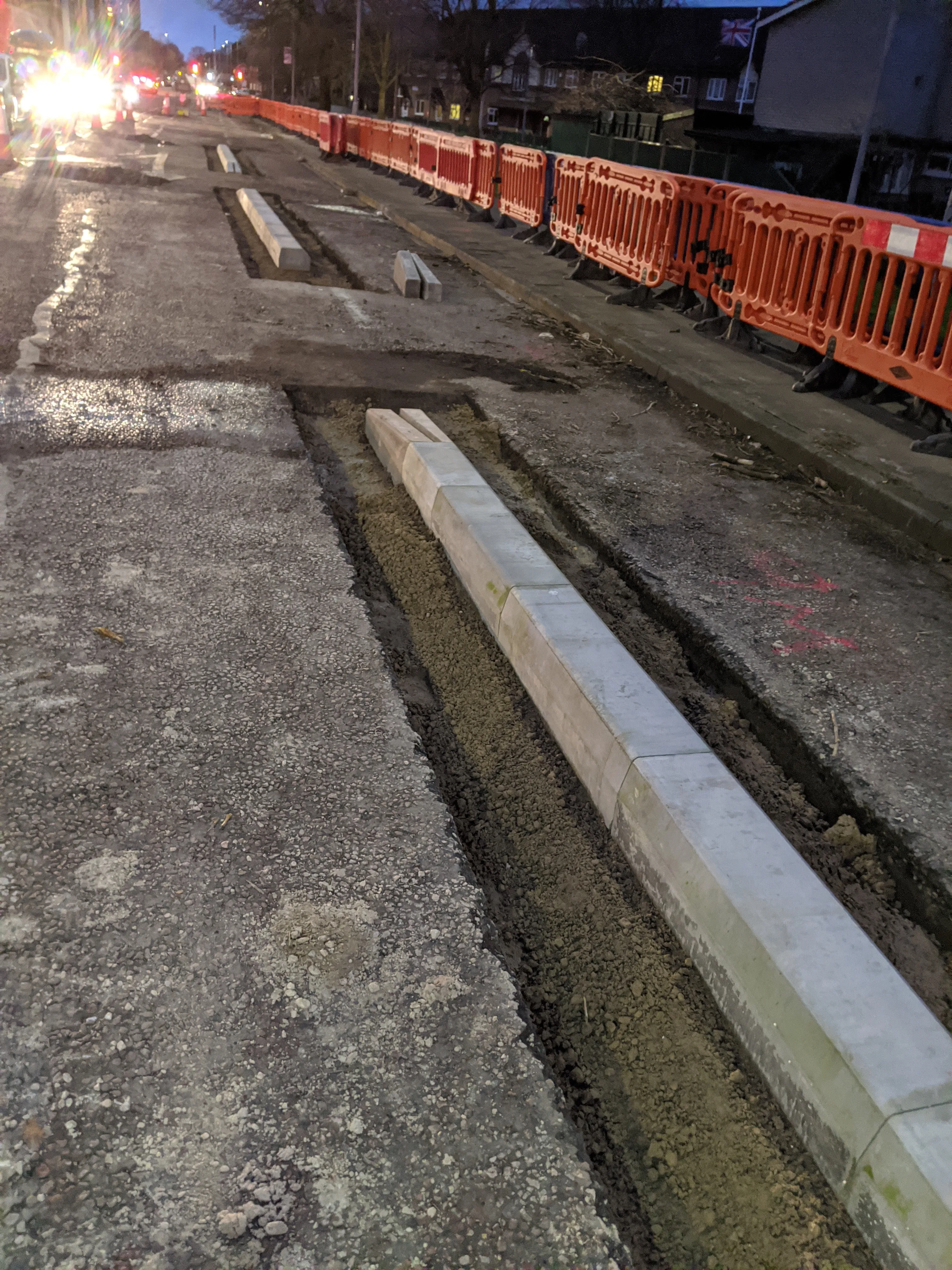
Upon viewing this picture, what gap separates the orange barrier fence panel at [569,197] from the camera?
1270 cm

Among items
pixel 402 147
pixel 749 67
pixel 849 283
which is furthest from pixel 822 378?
pixel 749 67

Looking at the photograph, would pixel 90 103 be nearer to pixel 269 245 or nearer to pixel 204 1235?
pixel 269 245

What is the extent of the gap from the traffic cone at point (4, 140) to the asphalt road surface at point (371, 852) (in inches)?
735

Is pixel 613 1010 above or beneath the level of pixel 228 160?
beneath

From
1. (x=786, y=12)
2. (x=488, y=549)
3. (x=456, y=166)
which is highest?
(x=786, y=12)

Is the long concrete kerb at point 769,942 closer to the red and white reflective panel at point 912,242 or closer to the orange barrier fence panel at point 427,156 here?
the red and white reflective panel at point 912,242

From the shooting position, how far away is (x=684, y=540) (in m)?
4.98

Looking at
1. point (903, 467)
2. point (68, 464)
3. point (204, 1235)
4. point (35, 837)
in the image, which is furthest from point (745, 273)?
point (204, 1235)

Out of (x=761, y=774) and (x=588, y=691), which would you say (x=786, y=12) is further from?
(x=588, y=691)

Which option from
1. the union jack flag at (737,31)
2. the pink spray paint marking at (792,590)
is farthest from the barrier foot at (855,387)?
the union jack flag at (737,31)

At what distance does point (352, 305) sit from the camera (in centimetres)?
1002

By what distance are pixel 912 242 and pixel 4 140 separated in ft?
76.9

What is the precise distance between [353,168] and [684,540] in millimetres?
27629

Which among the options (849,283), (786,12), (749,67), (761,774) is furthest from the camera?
(749,67)
